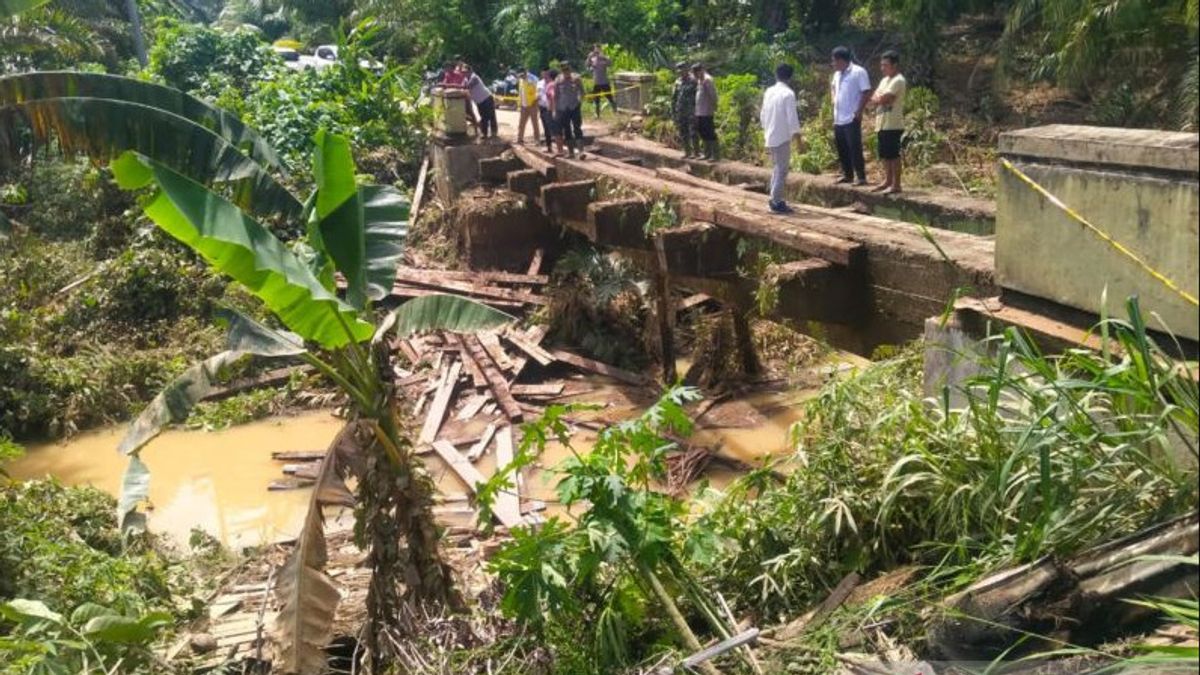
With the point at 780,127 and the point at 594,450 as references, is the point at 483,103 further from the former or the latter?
the point at 594,450

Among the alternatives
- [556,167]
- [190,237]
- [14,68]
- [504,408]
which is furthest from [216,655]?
[14,68]

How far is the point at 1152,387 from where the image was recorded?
3.93 m

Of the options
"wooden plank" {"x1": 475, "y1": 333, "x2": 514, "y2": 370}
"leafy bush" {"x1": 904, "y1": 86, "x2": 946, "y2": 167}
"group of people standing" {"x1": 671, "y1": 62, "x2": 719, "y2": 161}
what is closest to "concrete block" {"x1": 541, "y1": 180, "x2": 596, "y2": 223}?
"group of people standing" {"x1": 671, "y1": 62, "x2": 719, "y2": 161}

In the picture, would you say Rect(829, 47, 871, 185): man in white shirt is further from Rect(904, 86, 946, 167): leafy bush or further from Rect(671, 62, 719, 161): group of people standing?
Rect(904, 86, 946, 167): leafy bush

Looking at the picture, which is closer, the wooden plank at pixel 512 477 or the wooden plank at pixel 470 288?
the wooden plank at pixel 512 477

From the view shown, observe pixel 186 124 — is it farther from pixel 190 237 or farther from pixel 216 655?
pixel 216 655

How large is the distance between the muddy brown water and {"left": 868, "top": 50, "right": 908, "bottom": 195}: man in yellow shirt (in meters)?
2.88

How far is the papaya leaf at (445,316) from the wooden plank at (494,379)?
20.8 ft

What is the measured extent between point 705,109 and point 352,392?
29.0ft

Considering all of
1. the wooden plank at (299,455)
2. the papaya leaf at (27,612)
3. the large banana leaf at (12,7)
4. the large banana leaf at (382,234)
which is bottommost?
the wooden plank at (299,455)

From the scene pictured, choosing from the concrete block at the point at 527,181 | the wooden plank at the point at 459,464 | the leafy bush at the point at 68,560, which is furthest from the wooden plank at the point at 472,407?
the leafy bush at the point at 68,560

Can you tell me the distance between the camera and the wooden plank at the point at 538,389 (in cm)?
1374

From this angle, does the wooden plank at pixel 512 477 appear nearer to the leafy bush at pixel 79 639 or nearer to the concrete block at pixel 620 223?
the concrete block at pixel 620 223

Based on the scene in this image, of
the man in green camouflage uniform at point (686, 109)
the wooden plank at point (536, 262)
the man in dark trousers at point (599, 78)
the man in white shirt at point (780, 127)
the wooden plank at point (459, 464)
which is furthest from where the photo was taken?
the man in dark trousers at point (599, 78)
